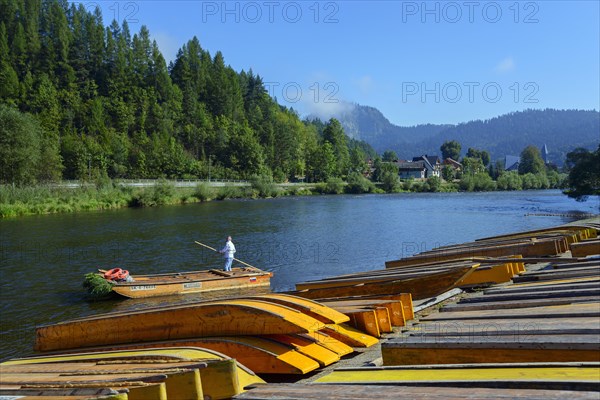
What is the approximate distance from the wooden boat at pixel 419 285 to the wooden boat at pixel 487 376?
587 cm

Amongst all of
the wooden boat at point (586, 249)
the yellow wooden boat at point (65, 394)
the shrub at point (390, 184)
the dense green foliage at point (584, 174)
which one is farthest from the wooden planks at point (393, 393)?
the shrub at point (390, 184)

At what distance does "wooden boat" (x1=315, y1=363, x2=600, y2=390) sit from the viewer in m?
3.49

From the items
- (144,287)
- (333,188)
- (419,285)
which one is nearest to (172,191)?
(333,188)

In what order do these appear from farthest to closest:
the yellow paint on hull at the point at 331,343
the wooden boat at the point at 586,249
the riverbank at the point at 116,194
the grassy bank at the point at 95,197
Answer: the riverbank at the point at 116,194 → the grassy bank at the point at 95,197 → the wooden boat at the point at 586,249 → the yellow paint on hull at the point at 331,343

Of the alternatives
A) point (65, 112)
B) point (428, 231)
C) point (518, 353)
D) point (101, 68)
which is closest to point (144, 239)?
point (428, 231)

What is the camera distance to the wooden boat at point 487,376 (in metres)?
3.49

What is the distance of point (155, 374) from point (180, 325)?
2.47 m

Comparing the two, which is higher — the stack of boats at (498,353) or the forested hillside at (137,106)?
the forested hillside at (137,106)

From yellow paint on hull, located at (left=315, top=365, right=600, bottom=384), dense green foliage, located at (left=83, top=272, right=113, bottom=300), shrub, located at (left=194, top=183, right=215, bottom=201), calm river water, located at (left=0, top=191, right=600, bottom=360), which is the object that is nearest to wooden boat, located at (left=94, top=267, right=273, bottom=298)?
dense green foliage, located at (left=83, top=272, right=113, bottom=300)

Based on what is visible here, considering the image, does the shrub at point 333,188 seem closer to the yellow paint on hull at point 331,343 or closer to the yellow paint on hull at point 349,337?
the yellow paint on hull at point 349,337

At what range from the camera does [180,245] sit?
3516 centimetres

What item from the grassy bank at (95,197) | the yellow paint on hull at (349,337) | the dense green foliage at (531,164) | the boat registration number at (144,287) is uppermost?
the dense green foliage at (531,164)

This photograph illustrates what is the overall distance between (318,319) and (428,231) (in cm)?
3794

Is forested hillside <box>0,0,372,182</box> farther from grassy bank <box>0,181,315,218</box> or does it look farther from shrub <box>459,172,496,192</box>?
shrub <box>459,172,496,192</box>
